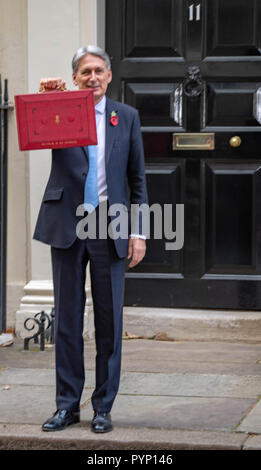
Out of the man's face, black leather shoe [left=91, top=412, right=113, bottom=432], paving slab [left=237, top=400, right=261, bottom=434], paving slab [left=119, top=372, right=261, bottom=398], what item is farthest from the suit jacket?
paving slab [left=119, top=372, right=261, bottom=398]

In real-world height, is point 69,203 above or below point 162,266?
above

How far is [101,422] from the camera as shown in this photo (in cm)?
487

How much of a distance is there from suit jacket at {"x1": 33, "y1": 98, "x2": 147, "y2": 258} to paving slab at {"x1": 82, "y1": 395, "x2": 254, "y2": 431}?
91 cm

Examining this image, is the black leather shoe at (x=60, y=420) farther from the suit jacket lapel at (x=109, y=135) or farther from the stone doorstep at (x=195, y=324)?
the stone doorstep at (x=195, y=324)

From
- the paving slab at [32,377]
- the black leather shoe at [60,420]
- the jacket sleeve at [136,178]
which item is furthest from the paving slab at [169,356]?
the jacket sleeve at [136,178]

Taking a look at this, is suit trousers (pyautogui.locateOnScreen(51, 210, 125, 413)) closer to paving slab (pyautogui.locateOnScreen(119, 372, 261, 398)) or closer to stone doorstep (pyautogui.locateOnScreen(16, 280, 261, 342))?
paving slab (pyautogui.locateOnScreen(119, 372, 261, 398))

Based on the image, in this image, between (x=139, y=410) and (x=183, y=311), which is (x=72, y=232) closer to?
(x=139, y=410)

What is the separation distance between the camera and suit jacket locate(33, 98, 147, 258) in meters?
4.87

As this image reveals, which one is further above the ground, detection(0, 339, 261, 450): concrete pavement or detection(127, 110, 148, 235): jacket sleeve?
detection(127, 110, 148, 235): jacket sleeve

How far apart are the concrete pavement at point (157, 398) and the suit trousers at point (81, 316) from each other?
21cm

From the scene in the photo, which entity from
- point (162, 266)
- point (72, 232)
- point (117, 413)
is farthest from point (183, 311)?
point (72, 232)

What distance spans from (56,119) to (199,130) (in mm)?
2829

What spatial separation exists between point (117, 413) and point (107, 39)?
338cm
